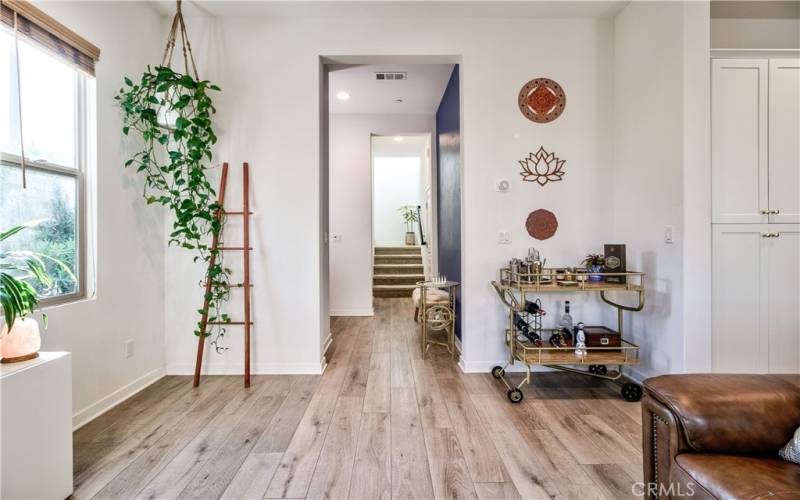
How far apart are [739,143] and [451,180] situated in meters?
2.35

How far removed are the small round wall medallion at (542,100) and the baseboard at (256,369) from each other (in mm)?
2809

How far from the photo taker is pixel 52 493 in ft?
4.80

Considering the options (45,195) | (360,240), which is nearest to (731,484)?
(45,195)

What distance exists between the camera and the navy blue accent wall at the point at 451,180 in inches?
141

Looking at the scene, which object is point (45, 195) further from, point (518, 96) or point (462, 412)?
point (518, 96)

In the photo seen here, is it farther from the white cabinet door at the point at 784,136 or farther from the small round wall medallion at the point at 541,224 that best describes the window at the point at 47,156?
the white cabinet door at the point at 784,136

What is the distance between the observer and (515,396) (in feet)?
8.04

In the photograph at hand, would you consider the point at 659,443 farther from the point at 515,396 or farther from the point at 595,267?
the point at 595,267

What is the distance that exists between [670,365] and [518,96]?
235 centimetres

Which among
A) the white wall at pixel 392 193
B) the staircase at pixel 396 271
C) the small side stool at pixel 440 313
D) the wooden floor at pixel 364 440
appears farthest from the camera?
the white wall at pixel 392 193

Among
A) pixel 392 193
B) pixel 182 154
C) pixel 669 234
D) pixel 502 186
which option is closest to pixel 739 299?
pixel 669 234

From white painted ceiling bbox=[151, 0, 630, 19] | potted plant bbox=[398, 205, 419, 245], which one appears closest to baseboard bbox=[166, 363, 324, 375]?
white painted ceiling bbox=[151, 0, 630, 19]

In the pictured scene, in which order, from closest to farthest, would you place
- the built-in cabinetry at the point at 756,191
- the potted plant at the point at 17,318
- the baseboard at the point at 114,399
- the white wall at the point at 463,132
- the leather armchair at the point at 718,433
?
1. the leather armchair at the point at 718,433
2. the potted plant at the point at 17,318
3. the baseboard at the point at 114,399
4. the built-in cabinetry at the point at 756,191
5. the white wall at the point at 463,132

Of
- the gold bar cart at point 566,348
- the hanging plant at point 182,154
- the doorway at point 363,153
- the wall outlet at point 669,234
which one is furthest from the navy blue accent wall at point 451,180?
the hanging plant at point 182,154
